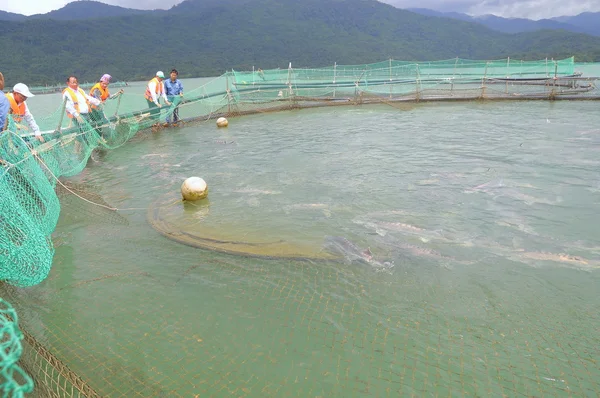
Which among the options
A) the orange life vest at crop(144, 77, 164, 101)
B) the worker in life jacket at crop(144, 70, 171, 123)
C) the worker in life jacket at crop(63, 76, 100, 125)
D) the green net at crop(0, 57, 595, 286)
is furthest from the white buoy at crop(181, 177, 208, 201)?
the orange life vest at crop(144, 77, 164, 101)

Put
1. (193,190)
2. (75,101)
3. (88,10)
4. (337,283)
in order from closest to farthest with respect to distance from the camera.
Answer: (337,283)
(193,190)
(75,101)
(88,10)

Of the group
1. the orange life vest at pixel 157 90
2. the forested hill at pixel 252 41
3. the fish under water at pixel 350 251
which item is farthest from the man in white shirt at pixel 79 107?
the forested hill at pixel 252 41

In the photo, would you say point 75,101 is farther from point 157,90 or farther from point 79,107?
point 157,90

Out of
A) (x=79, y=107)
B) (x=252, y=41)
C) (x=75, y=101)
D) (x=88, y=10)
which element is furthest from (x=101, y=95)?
(x=88, y=10)

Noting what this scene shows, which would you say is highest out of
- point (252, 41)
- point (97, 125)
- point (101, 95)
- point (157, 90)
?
point (252, 41)

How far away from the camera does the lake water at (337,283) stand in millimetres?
3357

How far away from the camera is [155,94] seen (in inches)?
589

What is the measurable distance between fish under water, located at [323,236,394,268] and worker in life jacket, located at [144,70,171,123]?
11600 millimetres

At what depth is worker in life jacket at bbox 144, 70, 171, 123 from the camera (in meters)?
14.7

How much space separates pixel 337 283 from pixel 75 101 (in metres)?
9.04

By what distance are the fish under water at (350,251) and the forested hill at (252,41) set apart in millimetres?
58174

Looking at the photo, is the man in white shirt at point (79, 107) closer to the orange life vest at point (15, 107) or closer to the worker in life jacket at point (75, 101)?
the worker in life jacket at point (75, 101)

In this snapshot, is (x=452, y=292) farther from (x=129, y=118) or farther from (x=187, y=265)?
(x=129, y=118)

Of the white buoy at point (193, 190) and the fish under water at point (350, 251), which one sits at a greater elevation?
the white buoy at point (193, 190)
